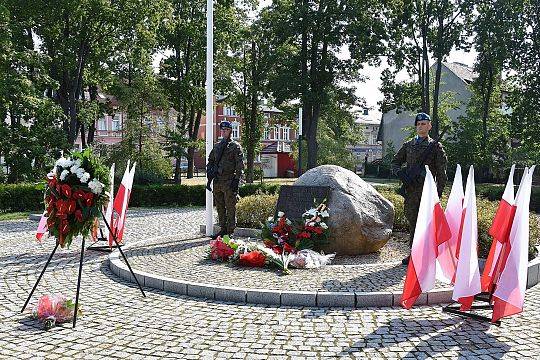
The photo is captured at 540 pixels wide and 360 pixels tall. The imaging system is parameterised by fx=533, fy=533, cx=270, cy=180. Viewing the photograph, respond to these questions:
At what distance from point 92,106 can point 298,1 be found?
13.7 m

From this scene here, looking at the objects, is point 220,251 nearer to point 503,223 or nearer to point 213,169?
point 213,169

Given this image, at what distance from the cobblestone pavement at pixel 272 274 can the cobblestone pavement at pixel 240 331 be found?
2.11ft

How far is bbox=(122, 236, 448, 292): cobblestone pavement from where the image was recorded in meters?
7.08

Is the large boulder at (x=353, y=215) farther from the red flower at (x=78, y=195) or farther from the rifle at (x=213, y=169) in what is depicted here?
the red flower at (x=78, y=195)

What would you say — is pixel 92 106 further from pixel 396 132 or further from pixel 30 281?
pixel 396 132

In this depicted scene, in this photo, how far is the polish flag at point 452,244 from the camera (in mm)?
6524

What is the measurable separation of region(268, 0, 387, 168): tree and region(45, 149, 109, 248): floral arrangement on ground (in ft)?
81.3

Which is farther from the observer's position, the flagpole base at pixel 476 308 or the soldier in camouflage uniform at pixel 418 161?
the soldier in camouflage uniform at pixel 418 161

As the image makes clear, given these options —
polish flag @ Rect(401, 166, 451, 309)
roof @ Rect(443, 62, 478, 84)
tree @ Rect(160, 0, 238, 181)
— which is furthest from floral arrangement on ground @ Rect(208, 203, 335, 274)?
roof @ Rect(443, 62, 478, 84)

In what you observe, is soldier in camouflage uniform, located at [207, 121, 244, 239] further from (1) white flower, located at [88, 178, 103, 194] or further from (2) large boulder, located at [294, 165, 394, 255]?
(1) white flower, located at [88, 178, 103, 194]

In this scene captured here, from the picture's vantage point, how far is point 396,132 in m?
62.5

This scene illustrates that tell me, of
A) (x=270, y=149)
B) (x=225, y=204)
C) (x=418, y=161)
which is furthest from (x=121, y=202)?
(x=270, y=149)

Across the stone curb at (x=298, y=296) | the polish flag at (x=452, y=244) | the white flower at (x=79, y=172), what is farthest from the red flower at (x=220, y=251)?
the polish flag at (x=452, y=244)

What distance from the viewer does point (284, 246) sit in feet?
29.3
